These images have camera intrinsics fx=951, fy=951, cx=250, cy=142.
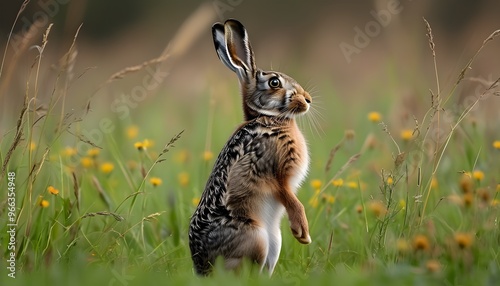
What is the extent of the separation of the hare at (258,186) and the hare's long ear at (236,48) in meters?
0.03

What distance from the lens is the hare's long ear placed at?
6.29m

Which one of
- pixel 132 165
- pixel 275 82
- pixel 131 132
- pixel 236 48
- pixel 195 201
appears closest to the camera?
pixel 275 82

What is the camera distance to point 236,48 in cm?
632

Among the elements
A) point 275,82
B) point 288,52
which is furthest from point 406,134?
point 288,52

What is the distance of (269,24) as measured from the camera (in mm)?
14781

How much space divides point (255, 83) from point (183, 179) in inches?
105

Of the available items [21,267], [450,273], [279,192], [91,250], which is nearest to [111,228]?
[91,250]

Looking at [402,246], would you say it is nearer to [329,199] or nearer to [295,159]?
[295,159]

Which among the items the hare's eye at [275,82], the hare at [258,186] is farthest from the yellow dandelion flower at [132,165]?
the hare's eye at [275,82]

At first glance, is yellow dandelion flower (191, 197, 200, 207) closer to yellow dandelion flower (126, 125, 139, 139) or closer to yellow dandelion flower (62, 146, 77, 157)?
yellow dandelion flower (62, 146, 77, 157)

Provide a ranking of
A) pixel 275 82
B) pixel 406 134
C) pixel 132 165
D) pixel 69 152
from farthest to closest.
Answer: pixel 132 165 → pixel 406 134 → pixel 69 152 → pixel 275 82

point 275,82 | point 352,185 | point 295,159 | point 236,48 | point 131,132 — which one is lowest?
point 352,185

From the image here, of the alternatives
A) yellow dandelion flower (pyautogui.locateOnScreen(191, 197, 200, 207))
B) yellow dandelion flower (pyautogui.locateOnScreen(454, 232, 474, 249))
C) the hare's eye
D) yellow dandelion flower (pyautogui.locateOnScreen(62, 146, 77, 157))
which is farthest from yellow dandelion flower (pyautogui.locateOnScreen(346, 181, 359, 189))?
yellow dandelion flower (pyautogui.locateOnScreen(454, 232, 474, 249))

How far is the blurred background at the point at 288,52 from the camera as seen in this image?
987cm
